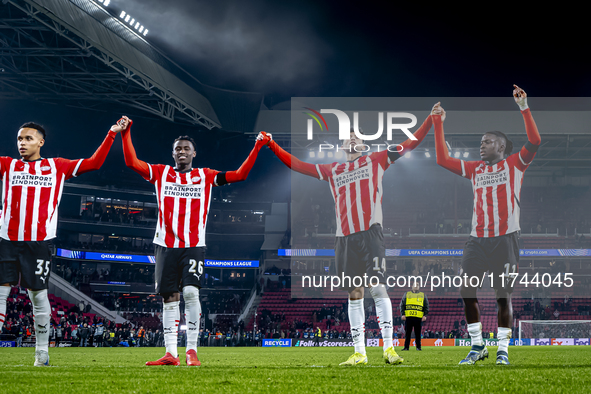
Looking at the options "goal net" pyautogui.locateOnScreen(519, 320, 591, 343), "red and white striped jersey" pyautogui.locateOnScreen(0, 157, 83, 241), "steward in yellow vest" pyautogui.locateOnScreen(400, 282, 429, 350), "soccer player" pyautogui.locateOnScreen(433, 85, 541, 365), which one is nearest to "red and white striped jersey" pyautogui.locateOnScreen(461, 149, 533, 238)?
"soccer player" pyautogui.locateOnScreen(433, 85, 541, 365)

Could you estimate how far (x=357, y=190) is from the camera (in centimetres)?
671

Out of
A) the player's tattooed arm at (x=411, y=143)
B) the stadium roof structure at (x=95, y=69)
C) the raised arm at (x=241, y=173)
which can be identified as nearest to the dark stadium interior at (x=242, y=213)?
the stadium roof structure at (x=95, y=69)

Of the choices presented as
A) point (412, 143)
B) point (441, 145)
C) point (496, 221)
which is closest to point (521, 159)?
point (496, 221)

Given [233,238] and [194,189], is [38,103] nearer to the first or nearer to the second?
[233,238]

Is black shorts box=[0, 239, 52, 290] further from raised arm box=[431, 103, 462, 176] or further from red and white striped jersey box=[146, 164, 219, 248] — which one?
raised arm box=[431, 103, 462, 176]

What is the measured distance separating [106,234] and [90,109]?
1073 centimetres

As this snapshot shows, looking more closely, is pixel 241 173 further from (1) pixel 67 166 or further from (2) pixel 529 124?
(2) pixel 529 124

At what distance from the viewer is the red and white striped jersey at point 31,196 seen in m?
5.94

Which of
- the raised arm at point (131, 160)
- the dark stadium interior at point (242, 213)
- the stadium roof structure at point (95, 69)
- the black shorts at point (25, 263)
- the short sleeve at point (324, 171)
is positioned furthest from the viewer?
the dark stadium interior at point (242, 213)

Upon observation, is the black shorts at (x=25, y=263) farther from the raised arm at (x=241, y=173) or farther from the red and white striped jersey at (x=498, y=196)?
the red and white striped jersey at (x=498, y=196)

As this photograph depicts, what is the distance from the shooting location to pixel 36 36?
941 inches

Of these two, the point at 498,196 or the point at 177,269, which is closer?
the point at 177,269

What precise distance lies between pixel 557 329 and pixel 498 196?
21.1m

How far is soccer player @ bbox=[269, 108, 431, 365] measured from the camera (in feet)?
20.6
